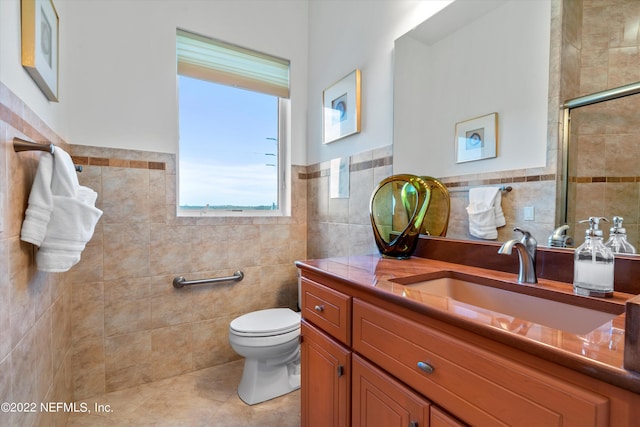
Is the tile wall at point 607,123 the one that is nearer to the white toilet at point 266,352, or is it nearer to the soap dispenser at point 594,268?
the soap dispenser at point 594,268

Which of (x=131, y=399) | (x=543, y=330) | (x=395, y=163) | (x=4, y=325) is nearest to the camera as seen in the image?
(x=543, y=330)

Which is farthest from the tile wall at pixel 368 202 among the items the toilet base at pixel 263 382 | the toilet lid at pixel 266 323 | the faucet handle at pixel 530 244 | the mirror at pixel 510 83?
the toilet base at pixel 263 382

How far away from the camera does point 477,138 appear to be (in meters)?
1.28

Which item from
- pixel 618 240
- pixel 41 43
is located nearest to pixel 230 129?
pixel 41 43

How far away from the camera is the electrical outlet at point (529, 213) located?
3.65 ft

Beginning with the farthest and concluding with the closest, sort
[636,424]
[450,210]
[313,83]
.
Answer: [313,83], [450,210], [636,424]

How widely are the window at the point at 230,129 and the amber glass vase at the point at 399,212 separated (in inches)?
39.7

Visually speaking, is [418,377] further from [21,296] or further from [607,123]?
[21,296]

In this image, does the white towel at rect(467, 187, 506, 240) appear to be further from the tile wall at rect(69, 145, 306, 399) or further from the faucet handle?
the tile wall at rect(69, 145, 306, 399)

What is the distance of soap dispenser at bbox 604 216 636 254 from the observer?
88cm

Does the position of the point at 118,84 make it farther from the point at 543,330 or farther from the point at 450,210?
the point at 543,330

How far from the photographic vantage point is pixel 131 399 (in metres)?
1.74

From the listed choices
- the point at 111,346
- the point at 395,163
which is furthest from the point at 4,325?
the point at 395,163

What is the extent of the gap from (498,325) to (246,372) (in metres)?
1.60
